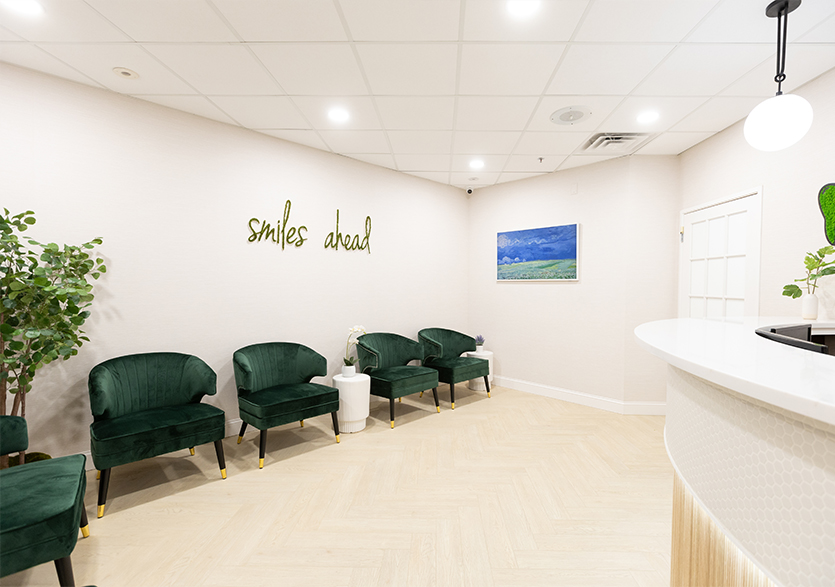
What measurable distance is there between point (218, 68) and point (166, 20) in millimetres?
509

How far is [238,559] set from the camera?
2.21 meters

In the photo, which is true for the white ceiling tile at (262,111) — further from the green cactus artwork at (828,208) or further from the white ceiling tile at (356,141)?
the green cactus artwork at (828,208)

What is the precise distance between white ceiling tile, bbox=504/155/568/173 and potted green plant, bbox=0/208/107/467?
4465mm

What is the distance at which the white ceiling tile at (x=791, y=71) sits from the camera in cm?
258

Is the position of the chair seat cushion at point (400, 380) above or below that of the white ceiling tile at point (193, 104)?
below

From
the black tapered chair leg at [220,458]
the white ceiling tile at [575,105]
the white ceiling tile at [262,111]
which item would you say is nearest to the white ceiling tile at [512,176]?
the white ceiling tile at [575,105]

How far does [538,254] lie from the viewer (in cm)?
562

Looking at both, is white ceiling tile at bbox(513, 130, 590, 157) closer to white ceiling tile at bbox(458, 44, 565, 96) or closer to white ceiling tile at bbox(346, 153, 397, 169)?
white ceiling tile at bbox(458, 44, 565, 96)

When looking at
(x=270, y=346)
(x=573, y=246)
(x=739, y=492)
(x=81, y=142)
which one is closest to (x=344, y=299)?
(x=270, y=346)

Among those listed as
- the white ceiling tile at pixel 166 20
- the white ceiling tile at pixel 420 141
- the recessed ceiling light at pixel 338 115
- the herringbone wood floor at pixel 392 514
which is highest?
the white ceiling tile at pixel 166 20

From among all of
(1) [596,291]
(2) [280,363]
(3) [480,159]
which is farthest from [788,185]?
(2) [280,363]

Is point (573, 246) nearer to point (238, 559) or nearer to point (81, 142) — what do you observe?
point (238, 559)

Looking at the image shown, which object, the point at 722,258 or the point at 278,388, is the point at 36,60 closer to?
the point at 278,388

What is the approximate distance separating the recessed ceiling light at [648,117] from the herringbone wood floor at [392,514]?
3.15 metres
